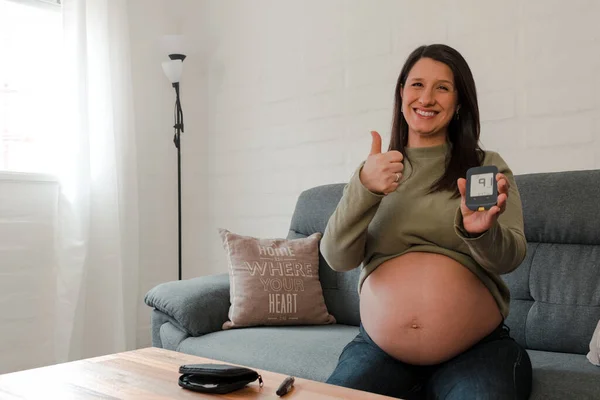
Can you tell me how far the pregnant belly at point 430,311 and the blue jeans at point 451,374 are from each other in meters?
0.03

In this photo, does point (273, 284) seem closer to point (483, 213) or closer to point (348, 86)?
point (348, 86)

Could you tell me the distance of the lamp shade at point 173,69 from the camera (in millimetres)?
3248

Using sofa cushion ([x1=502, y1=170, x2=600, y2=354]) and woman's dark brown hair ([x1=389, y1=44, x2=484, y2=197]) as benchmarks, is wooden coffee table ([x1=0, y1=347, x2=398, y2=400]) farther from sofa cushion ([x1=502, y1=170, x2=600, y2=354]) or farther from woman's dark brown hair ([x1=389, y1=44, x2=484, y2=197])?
sofa cushion ([x1=502, y1=170, x2=600, y2=354])

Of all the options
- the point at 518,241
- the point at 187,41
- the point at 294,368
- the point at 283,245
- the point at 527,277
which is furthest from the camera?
the point at 187,41

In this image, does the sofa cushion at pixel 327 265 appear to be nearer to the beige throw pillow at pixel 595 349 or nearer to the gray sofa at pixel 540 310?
the gray sofa at pixel 540 310

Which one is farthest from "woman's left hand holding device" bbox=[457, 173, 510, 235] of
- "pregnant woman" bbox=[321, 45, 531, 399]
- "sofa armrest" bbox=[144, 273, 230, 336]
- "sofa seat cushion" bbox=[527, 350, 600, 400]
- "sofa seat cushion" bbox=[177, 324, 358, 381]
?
"sofa armrest" bbox=[144, 273, 230, 336]

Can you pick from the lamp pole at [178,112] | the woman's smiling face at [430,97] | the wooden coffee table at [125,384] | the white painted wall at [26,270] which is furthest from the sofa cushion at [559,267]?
the white painted wall at [26,270]

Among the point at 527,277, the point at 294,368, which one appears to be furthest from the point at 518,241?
the point at 294,368

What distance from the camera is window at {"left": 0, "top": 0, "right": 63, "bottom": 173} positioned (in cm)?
288

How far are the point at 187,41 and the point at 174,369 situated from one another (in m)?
2.17

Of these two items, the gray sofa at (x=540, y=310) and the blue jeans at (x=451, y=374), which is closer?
the blue jeans at (x=451, y=374)

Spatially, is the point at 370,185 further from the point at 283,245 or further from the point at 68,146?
the point at 68,146

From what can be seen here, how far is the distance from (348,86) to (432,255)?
156cm

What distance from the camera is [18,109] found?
114 inches
